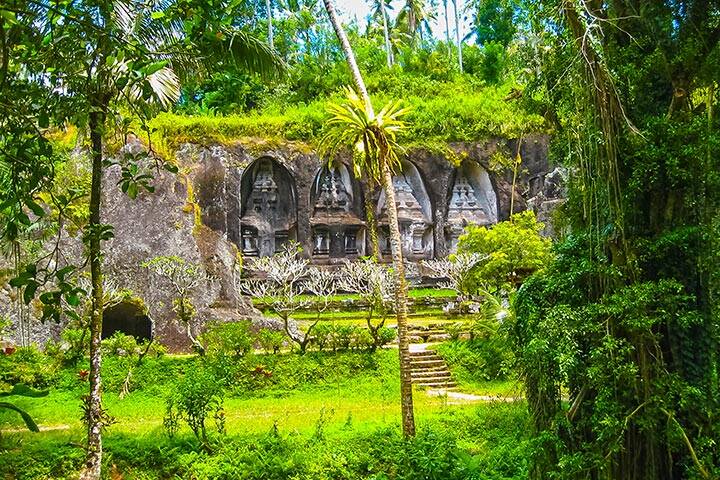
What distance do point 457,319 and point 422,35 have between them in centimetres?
2682

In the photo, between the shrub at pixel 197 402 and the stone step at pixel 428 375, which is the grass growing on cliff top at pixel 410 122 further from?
the shrub at pixel 197 402

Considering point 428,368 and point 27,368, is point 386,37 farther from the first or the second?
point 27,368

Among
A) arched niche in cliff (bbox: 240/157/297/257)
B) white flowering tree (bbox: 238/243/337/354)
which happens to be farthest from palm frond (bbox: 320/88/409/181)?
arched niche in cliff (bbox: 240/157/297/257)

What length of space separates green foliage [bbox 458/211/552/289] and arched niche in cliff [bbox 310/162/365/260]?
26.9 feet

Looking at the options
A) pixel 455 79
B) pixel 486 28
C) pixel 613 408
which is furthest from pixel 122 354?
pixel 486 28

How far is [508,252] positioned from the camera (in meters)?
19.6

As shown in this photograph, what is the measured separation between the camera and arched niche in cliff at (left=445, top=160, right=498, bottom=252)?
2836 cm

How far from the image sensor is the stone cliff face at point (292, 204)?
63.5 feet

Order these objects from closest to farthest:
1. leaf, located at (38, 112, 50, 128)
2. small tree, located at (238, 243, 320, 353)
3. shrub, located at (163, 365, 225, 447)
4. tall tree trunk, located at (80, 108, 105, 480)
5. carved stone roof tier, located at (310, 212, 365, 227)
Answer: leaf, located at (38, 112, 50, 128) < tall tree trunk, located at (80, 108, 105, 480) < shrub, located at (163, 365, 225, 447) < small tree, located at (238, 243, 320, 353) < carved stone roof tier, located at (310, 212, 365, 227)

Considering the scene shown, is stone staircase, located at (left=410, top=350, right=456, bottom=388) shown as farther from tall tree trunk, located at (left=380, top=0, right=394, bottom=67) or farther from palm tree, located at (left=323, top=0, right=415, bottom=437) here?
tall tree trunk, located at (left=380, top=0, right=394, bottom=67)

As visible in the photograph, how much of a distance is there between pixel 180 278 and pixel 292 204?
9.77 metres

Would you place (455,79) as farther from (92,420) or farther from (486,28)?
(92,420)

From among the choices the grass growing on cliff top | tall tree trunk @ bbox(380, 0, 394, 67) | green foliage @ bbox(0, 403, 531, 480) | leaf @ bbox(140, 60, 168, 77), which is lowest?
green foliage @ bbox(0, 403, 531, 480)

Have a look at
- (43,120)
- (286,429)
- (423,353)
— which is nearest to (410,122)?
(423,353)
